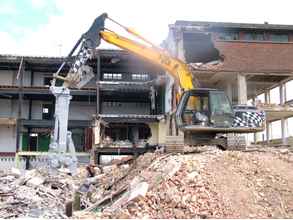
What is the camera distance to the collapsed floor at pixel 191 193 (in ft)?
29.2

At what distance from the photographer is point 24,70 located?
Result: 38.0m

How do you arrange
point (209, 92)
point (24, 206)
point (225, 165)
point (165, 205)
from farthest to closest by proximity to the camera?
point (209, 92)
point (24, 206)
point (225, 165)
point (165, 205)

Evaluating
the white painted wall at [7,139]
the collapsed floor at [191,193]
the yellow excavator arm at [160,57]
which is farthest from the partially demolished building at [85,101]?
the collapsed floor at [191,193]

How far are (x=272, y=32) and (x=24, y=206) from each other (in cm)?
2564

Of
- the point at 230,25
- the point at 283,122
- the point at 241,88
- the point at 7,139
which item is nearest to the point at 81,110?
the point at 7,139

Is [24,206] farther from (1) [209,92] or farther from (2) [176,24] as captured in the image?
(2) [176,24]

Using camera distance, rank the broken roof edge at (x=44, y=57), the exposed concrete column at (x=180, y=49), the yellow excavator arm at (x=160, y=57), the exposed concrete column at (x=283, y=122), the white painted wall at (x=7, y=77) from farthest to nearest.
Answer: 1. the white painted wall at (x=7, y=77)
2. the broken roof edge at (x=44, y=57)
3. the exposed concrete column at (x=283, y=122)
4. the exposed concrete column at (x=180, y=49)
5. the yellow excavator arm at (x=160, y=57)

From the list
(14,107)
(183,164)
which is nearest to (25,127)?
(14,107)

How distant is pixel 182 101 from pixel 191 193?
5331 millimetres

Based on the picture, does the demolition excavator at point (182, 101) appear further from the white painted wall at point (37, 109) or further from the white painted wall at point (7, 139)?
the white painted wall at point (37, 109)

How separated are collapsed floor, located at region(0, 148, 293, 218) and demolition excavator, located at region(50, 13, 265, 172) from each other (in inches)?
71.2

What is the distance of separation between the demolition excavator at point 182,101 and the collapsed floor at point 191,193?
181 centimetres

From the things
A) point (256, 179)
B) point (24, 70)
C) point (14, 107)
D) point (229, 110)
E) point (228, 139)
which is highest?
point (24, 70)

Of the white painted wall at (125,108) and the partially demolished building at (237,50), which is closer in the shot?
the partially demolished building at (237,50)
